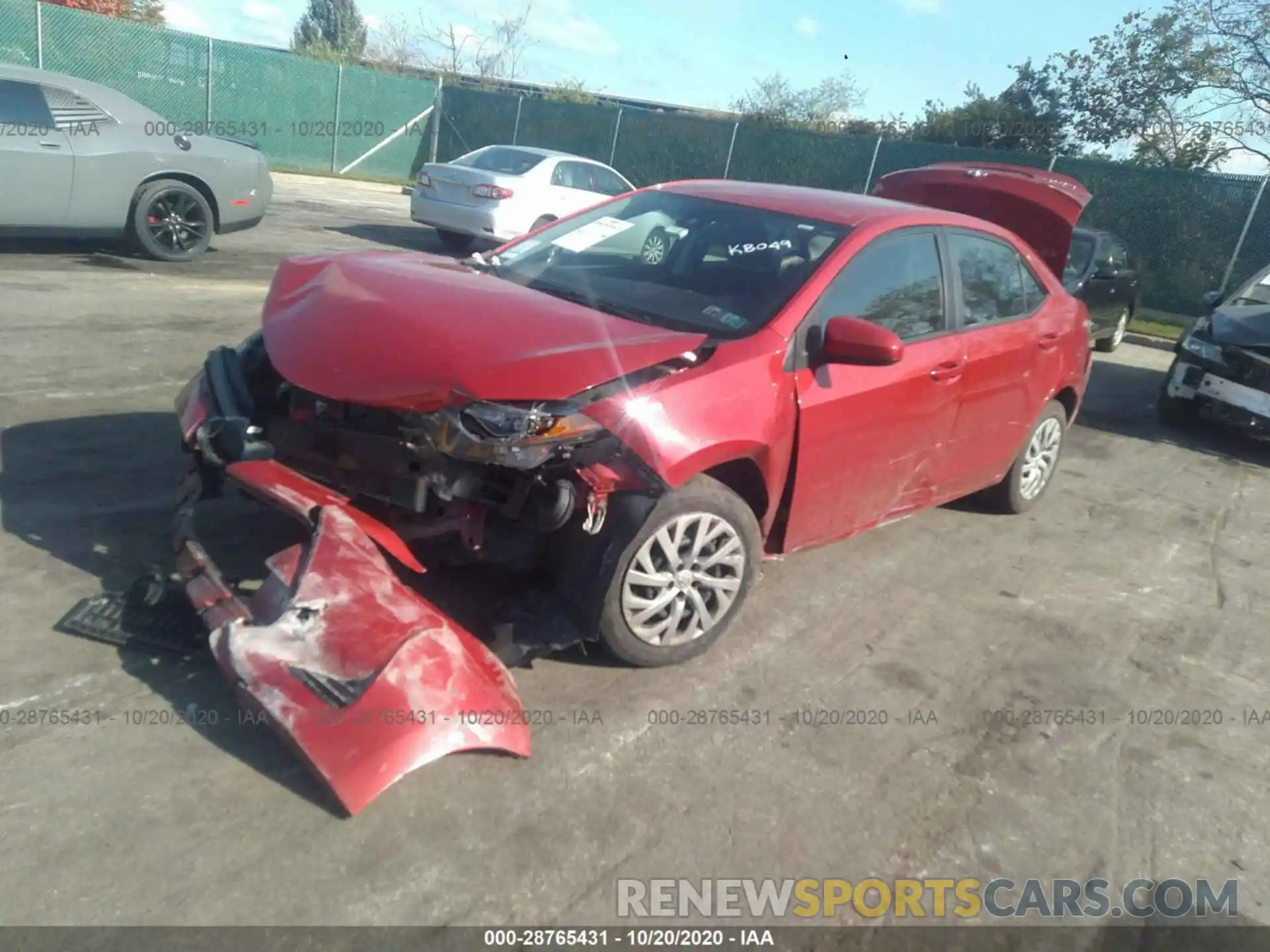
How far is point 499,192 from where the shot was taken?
13.7 m

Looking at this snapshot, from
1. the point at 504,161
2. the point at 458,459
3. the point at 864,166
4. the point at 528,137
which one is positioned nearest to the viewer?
the point at 458,459

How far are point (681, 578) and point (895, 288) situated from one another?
174 cm

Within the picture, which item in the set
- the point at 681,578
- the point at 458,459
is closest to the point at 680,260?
the point at 681,578

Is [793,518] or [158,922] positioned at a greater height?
[793,518]

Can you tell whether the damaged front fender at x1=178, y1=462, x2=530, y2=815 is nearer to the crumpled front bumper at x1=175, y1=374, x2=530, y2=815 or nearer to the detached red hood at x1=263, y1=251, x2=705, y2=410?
the crumpled front bumper at x1=175, y1=374, x2=530, y2=815

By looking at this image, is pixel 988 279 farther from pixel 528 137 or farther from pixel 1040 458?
pixel 528 137

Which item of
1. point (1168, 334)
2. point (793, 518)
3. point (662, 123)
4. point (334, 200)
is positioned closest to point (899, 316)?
point (793, 518)

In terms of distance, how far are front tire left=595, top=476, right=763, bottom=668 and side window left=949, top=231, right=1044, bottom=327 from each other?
6.15 ft

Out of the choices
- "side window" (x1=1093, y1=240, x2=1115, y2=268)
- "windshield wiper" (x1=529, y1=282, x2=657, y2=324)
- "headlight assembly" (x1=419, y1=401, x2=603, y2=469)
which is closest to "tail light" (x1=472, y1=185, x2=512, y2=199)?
"side window" (x1=1093, y1=240, x2=1115, y2=268)

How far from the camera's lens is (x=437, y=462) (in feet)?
11.3

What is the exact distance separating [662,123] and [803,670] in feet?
70.7

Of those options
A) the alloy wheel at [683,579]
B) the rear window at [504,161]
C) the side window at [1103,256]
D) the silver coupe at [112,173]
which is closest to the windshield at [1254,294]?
the side window at [1103,256]

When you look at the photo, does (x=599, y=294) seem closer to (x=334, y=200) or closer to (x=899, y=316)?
(x=899, y=316)

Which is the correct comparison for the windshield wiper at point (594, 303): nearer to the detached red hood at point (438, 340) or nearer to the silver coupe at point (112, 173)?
the detached red hood at point (438, 340)
